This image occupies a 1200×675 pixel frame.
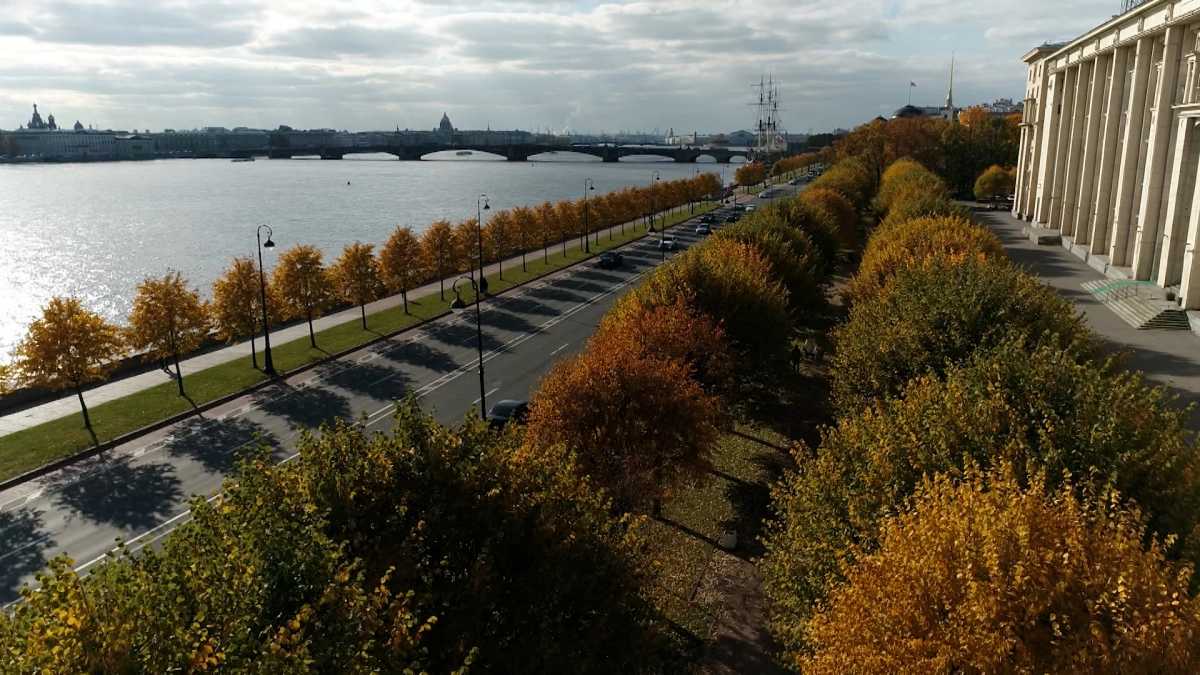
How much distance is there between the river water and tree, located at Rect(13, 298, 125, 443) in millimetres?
24429

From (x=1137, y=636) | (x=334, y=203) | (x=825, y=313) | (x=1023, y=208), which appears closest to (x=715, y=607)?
(x=1137, y=636)

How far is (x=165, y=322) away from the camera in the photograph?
34.1m

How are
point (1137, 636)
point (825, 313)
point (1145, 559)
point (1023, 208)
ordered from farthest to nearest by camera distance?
1. point (1023, 208)
2. point (825, 313)
3. point (1145, 559)
4. point (1137, 636)

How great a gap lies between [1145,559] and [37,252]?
99935 mm

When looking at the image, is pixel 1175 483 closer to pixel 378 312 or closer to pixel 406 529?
pixel 406 529

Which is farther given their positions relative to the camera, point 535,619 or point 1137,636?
point 535,619

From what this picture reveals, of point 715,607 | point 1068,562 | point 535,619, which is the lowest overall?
point 715,607

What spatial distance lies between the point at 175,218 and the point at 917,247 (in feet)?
351

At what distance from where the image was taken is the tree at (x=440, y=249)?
54.9m

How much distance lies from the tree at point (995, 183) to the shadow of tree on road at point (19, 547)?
96741 mm

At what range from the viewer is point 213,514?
415 inches

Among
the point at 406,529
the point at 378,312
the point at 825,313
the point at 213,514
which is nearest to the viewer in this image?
the point at 213,514

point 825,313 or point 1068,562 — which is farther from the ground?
point 1068,562

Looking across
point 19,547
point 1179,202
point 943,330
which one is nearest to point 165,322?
point 19,547
